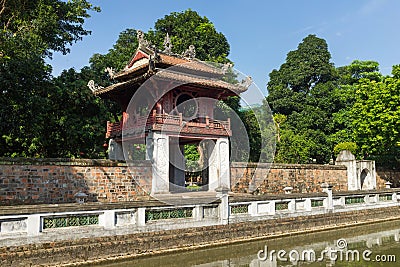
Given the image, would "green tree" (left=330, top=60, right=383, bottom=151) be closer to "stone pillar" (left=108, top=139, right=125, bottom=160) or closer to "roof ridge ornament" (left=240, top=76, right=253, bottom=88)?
"roof ridge ornament" (left=240, top=76, right=253, bottom=88)

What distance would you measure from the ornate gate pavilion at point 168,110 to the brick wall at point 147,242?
506 cm

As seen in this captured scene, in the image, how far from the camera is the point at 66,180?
1339 cm

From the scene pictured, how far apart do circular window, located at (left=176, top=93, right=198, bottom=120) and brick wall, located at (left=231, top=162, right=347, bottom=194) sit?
3152 mm

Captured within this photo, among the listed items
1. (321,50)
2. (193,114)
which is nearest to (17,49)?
(193,114)

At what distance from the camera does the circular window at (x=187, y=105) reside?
18656mm

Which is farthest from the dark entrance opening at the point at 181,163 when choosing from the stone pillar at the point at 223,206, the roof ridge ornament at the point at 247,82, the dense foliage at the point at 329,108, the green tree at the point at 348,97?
the green tree at the point at 348,97

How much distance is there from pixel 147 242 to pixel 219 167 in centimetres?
903

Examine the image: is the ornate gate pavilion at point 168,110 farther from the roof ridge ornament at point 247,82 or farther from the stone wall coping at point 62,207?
the stone wall coping at point 62,207

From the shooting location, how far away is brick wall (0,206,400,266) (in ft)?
26.6

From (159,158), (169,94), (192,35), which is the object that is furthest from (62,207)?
(192,35)

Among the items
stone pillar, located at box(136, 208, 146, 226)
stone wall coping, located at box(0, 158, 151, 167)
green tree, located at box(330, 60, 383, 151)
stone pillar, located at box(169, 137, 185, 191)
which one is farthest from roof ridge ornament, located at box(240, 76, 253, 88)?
green tree, located at box(330, 60, 383, 151)

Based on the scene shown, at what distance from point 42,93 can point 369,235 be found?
1403 cm

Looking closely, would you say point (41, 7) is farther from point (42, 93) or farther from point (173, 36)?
point (173, 36)

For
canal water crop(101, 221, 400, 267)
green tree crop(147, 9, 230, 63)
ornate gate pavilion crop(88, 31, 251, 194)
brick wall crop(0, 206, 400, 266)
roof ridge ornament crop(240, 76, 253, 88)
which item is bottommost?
canal water crop(101, 221, 400, 267)
